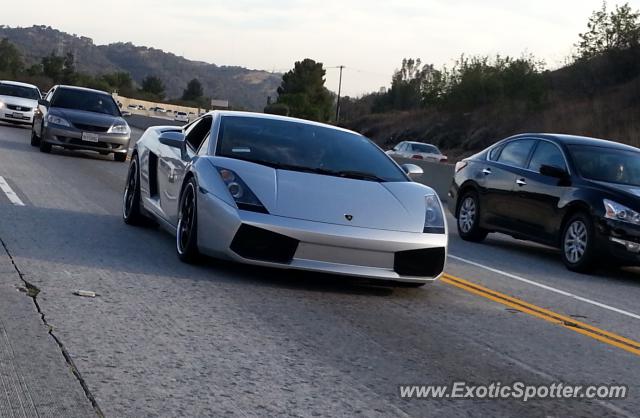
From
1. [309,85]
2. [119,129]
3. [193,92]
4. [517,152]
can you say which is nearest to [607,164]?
[517,152]

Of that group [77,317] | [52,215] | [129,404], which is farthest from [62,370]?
[52,215]

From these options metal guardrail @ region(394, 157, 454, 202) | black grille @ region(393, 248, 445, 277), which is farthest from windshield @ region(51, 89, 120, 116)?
black grille @ region(393, 248, 445, 277)

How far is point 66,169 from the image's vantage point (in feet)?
61.7

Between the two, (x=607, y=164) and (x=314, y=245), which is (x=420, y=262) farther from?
(x=607, y=164)

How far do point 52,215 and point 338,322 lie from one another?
5.36 meters

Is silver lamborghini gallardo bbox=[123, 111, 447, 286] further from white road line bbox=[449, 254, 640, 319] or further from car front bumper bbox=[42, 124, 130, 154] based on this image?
car front bumper bbox=[42, 124, 130, 154]

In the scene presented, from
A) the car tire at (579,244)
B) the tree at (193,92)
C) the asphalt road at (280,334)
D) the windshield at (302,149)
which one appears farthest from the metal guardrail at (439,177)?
the tree at (193,92)

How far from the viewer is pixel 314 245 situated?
789 centimetres

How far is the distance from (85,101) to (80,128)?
59.0 inches

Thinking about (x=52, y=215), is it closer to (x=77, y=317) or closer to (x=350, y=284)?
(x=350, y=284)

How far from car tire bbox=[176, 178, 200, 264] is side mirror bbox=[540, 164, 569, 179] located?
5.13 m

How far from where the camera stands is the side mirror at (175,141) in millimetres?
9781

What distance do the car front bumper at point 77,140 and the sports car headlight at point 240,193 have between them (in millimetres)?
14631

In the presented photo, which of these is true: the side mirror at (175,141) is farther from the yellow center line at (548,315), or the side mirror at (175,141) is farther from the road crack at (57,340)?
the yellow center line at (548,315)
